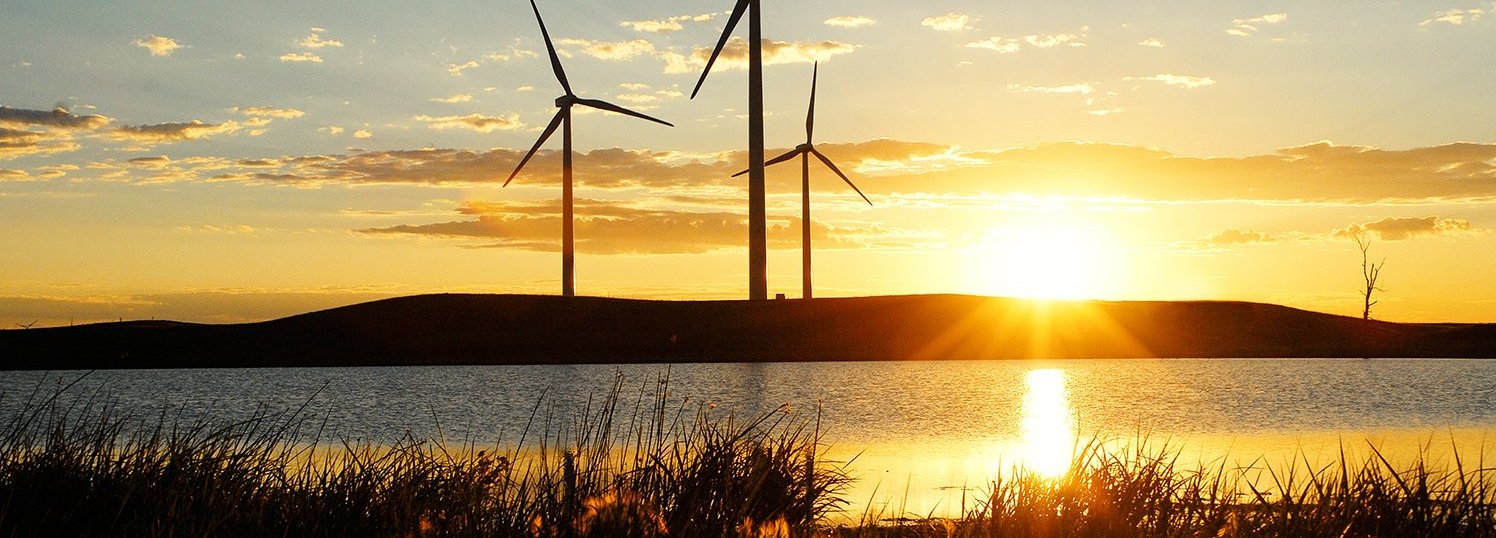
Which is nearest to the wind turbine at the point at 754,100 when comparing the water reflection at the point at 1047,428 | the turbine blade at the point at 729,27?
the turbine blade at the point at 729,27

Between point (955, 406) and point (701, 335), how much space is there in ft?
210

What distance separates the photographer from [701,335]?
10819 centimetres

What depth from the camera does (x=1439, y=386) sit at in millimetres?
57250

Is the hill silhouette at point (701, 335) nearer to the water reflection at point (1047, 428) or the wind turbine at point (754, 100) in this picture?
the wind turbine at point (754, 100)

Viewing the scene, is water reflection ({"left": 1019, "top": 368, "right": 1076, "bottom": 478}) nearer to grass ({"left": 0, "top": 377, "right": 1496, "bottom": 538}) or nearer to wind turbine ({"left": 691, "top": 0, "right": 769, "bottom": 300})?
grass ({"left": 0, "top": 377, "right": 1496, "bottom": 538})

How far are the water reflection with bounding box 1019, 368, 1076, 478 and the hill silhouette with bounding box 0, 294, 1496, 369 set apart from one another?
144 feet

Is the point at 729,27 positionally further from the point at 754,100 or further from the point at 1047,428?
the point at 1047,428

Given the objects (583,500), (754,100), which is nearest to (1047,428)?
(583,500)

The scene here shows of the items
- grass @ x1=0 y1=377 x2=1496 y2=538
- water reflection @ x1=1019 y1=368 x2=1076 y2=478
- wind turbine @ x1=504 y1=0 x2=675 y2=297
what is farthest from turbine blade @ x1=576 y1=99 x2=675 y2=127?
grass @ x1=0 y1=377 x2=1496 y2=538

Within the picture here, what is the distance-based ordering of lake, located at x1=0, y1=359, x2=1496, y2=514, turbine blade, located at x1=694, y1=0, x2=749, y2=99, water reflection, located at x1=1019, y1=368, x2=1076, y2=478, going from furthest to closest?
turbine blade, located at x1=694, y1=0, x2=749, y2=99 < lake, located at x1=0, y1=359, x2=1496, y2=514 < water reflection, located at x1=1019, y1=368, x2=1076, y2=478

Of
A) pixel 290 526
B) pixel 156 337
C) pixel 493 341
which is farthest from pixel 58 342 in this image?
→ pixel 290 526

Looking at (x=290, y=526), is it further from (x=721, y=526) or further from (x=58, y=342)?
(x=58, y=342)

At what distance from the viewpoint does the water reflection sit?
25219 mm

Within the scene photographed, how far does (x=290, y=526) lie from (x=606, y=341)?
96061mm
